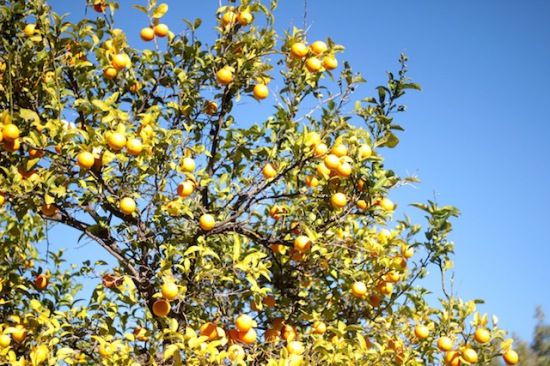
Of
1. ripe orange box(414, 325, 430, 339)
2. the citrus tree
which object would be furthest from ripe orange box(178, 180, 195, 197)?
ripe orange box(414, 325, 430, 339)

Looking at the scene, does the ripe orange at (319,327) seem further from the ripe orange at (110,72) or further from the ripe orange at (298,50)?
the ripe orange at (110,72)

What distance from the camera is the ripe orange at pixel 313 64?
3812 millimetres

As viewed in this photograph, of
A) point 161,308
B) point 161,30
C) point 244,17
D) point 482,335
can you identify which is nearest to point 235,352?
point 161,308

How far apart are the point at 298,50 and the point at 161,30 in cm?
117

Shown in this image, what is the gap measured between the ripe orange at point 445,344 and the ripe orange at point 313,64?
2.14 m

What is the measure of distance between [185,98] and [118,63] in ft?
1.85

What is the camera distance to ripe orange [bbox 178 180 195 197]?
364 centimetres

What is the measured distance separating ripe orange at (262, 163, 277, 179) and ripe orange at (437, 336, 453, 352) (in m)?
1.69

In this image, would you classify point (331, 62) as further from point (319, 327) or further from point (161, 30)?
point (319, 327)

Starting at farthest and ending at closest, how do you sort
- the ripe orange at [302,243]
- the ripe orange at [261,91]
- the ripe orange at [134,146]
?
1. the ripe orange at [261,91]
2. the ripe orange at [302,243]
3. the ripe orange at [134,146]

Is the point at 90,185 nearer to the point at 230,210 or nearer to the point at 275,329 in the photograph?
the point at 230,210

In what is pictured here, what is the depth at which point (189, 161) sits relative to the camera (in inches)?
145

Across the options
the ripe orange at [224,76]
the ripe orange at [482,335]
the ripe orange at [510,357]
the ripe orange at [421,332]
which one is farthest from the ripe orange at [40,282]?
the ripe orange at [510,357]

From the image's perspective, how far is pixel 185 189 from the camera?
364 cm
